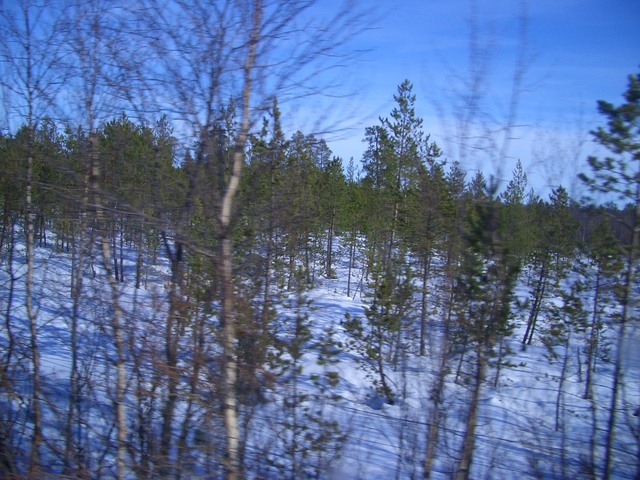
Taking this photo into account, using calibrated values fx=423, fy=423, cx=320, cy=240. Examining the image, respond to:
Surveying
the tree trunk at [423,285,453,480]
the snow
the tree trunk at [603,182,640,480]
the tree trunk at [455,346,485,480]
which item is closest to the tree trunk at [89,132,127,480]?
the snow

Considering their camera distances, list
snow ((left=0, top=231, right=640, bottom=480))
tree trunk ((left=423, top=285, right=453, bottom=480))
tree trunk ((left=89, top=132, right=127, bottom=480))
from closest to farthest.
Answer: tree trunk ((left=423, top=285, right=453, bottom=480)), tree trunk ((left=89, top=132, right=127, bottom=480)), snow ((left=0, top=231, right=640, bottom=480))

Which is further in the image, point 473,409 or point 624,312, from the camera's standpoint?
point 624,312

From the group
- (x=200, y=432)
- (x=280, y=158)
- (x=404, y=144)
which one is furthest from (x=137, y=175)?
(x=404, y=144)

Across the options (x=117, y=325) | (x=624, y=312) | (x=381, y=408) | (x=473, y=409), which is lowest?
(x=381, y=408)

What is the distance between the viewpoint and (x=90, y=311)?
5.06 meters

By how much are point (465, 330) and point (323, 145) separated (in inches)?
88.4

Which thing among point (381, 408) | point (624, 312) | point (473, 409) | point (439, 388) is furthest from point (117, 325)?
point (381, 408)

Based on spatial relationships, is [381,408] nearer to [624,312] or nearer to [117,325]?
[624,312]

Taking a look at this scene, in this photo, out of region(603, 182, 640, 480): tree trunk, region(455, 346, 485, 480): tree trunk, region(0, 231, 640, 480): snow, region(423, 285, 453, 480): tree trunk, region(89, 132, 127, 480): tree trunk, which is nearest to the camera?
region(455, 346, 485, 480): tree trunk

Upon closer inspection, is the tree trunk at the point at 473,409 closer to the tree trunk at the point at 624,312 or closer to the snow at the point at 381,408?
the snow at the point at 381,408

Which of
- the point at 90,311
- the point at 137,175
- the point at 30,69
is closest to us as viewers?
the point at 137,175

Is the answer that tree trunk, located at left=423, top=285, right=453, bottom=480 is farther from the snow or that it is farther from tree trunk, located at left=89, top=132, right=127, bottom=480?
tree trunk, located at left=89, top=132, right=127, bottom=480

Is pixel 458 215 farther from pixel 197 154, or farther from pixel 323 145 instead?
pixel 197 154

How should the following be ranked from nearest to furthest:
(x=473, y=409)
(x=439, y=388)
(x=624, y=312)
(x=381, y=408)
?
1. (x=473, y=409)
2. (x=439, y=388)
3. (x=624, y=312)
4. (x=381, y=408)
